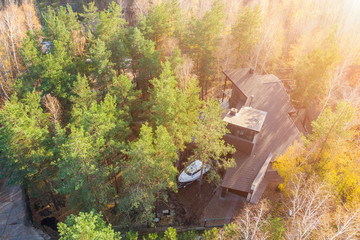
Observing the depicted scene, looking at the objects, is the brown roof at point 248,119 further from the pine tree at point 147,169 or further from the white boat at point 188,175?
the pine tree at point 147,169

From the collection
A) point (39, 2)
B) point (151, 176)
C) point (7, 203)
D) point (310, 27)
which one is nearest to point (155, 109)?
point (151, 176)

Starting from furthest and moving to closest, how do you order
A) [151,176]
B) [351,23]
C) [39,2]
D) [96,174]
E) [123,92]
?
[39,2]
[351,23]
[123,92]
[96,174]
[151,176]

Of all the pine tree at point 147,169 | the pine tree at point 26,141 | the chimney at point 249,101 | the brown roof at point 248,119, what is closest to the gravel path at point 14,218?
the pine tree at point 26,141

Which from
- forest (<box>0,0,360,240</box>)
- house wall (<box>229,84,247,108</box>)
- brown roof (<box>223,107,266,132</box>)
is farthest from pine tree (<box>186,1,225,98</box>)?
brown roof (<box>223,107,266,132</box>)

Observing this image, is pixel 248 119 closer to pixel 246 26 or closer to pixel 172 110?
pixel 172 110

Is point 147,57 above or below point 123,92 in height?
above

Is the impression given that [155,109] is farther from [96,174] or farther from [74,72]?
[74,72]

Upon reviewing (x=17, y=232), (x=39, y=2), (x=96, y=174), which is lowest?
(x=17, y=232)

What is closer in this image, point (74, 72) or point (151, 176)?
point (151, 176)

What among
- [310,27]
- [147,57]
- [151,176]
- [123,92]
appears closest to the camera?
[151,176]
